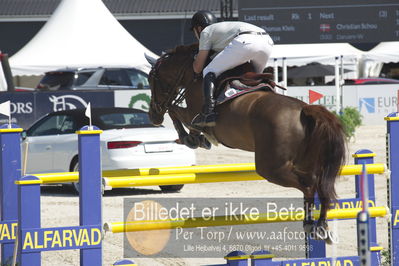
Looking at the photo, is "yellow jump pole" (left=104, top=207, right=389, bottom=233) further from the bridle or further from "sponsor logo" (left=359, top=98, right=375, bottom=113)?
"sponsor logo" (left=359, top=98, right=375, bottom=113)

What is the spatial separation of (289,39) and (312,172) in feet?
42.2

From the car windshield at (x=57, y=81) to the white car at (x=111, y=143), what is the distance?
993cm

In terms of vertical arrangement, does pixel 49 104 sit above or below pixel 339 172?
above

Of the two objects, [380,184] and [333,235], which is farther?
[380,184]

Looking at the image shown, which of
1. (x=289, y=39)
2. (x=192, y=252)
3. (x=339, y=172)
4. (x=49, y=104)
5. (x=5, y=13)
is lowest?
(x=192, y=252)

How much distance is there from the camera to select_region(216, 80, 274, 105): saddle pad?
6723 millimetres

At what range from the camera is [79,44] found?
22.8 meters

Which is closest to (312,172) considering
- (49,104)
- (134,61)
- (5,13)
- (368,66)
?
(49,104)

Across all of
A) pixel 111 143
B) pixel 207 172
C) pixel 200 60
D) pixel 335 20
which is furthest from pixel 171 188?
pixel 207 172

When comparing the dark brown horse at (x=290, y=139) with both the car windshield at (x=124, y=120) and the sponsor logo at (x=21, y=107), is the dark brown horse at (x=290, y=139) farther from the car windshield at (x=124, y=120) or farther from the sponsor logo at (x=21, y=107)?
the sponsor logo at (x=21, y=107)

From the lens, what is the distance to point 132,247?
9.27m

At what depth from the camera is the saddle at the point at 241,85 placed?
6.74m

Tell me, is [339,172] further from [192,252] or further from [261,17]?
[261,17]

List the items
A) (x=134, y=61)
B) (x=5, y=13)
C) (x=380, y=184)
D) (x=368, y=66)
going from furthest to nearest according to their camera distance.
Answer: (x=5, y=13), (x=368, y=66), (x=134, y=61), (x=380, y=184)
